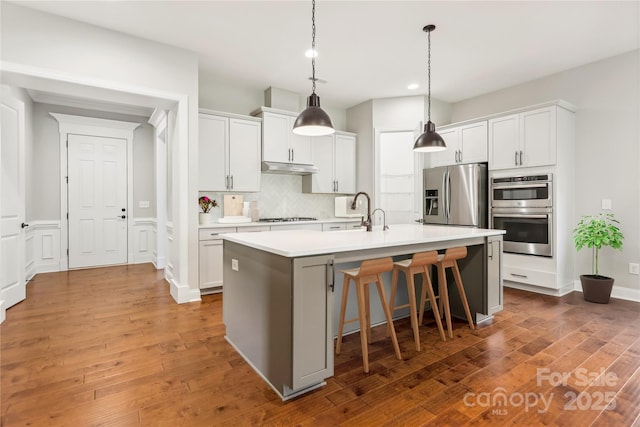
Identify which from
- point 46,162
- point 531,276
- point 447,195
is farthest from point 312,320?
point 46,162

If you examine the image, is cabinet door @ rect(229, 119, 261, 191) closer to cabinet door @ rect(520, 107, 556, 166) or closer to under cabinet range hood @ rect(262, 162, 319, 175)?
under cabinet range hood @ rect(262, 162, 319, 175)

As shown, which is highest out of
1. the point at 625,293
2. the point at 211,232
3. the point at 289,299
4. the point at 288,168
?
the point at 288,168

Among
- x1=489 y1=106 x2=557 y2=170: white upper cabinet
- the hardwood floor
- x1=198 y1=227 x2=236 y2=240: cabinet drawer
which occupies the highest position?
x1=489 y1=106 x2=557 y2=170: white upper cabinet

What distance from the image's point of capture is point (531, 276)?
14.4 ft

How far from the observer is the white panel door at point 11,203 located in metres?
3.46

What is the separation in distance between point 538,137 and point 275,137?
3.60 meters

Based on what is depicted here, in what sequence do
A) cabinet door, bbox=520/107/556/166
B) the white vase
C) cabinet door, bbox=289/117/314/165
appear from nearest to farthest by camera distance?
cabinet door, bbox=520/107/556/166, the white vase, cabinet door, bbox=289/117/314/165

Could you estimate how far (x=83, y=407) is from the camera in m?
1.89

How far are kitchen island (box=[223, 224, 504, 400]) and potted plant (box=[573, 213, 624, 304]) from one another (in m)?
2.41

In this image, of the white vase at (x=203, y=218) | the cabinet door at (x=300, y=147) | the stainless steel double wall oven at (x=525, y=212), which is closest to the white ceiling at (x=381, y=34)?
the cabinet door at (x=300, y=147)

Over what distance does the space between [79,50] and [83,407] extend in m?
3.22

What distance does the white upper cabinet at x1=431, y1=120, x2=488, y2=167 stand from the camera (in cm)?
483

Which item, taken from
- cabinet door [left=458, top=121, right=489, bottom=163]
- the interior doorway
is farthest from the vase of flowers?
cabinet door [left=458, top=121, right=489, bottom=163]

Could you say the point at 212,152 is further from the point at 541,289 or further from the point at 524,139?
the point at 541,289
